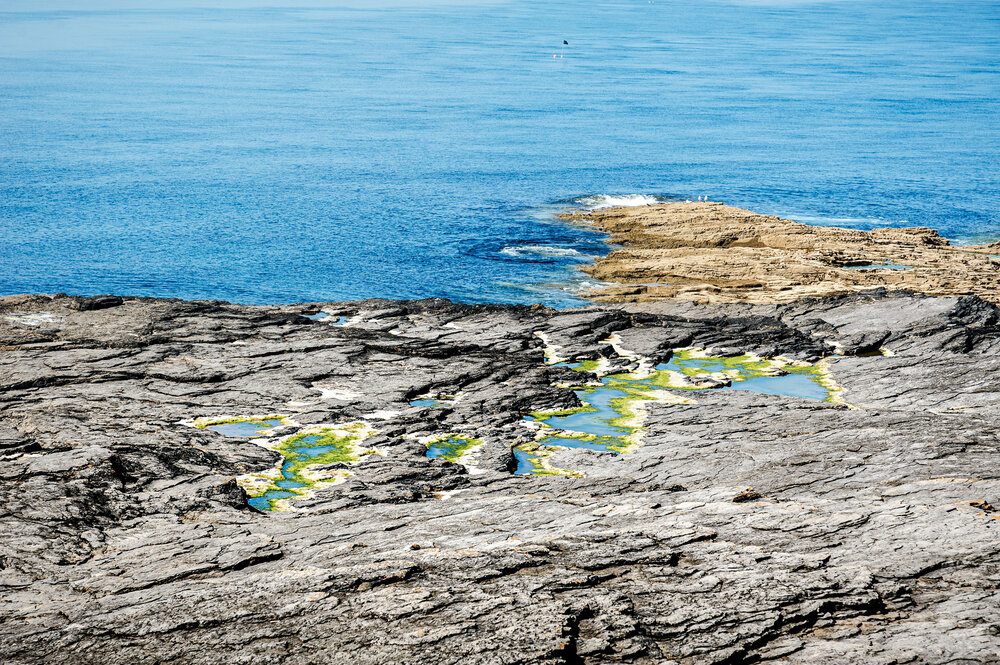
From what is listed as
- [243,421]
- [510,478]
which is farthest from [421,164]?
[510,478]

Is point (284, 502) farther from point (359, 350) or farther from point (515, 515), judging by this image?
point (359, 350)

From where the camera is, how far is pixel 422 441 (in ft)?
99.3

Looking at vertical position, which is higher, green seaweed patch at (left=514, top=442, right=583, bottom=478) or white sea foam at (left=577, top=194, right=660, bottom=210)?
white sea foam at (left=577, top=194, right=660, bottom=210)

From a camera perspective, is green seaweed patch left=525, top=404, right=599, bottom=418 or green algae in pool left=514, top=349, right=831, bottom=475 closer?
green algae in pool left=514, top=349, right=831, bottom=475

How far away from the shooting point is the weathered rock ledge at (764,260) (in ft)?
163

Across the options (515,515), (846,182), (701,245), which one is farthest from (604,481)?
(846,182)

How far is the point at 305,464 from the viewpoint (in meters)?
28.5

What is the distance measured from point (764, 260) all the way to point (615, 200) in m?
23.7

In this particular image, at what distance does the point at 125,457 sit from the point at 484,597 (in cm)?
1464

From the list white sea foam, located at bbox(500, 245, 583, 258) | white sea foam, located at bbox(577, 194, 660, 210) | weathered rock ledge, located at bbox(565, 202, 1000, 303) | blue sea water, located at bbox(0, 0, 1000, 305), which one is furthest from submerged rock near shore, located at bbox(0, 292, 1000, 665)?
white sea foam, located at bbox(577, 194, 660, 210)

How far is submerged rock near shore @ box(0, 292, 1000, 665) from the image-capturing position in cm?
1577

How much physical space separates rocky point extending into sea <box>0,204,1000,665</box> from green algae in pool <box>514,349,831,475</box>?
0.16 m

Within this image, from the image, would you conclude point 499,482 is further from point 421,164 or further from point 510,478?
point 421,164

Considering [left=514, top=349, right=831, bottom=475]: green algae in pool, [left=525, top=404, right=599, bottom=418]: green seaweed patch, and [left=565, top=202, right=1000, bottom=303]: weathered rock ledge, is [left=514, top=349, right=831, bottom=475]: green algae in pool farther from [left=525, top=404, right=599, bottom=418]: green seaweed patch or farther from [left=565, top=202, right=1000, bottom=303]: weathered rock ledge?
[left=565, top=202, right=1000, bottom=303]: weathered rock ledge
